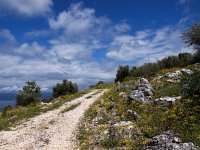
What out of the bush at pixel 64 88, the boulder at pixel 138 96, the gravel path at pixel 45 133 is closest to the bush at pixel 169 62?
the bush at pixel 64 88

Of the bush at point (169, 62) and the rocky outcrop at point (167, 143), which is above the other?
the bush at point (169, 62)

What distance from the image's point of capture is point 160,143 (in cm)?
1917

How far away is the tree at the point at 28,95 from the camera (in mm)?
68188

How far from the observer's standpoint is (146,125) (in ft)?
77.4

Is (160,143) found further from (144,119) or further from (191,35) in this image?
(191,35)

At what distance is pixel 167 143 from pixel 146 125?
188 inches

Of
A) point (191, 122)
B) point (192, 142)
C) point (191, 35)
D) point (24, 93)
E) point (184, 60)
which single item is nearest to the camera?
point (192, 142)

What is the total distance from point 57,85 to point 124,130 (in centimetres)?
5122

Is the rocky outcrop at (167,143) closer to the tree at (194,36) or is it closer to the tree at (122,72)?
the tree at (194,36)

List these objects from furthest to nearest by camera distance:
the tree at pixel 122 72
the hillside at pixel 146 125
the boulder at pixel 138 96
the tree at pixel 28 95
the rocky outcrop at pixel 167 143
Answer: the tree at pixel 122 72
the tree at pixel 28 95
the boulder at pixel 138 96
the hillside at pixel 146 125
the rocky outcrop at pixel 167 143

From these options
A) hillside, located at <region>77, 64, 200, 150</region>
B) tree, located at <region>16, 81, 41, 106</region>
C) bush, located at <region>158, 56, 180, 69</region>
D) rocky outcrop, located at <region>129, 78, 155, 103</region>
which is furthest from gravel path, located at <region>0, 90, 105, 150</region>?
bush, located at <region>158, 56, 180, 69</region>

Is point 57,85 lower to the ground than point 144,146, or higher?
higher

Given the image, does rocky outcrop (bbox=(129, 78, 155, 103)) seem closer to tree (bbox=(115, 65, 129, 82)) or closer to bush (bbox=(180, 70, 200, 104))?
bush (bbox=(180, 70, 200, 104))

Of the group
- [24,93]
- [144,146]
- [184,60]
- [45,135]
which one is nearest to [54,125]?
[45,135]
